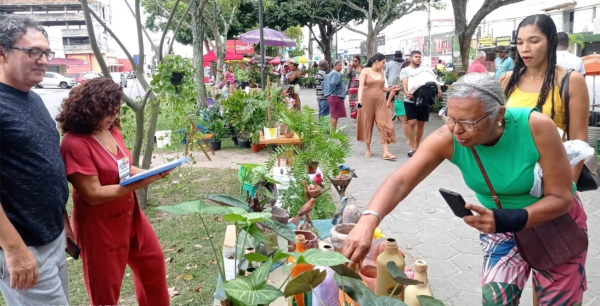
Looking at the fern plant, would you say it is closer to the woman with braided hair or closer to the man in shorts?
the woman with braided hair

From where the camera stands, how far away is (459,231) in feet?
14.0

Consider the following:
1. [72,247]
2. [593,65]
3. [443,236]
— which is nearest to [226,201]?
[72,247]

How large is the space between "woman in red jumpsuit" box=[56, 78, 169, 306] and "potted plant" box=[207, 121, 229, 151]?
239 inches

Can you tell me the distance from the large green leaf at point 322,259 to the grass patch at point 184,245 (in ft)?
6.72

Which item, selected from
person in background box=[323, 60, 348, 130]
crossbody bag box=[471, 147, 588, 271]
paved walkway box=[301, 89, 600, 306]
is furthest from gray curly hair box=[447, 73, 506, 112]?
person in background box=[323, 60, 348, 130]

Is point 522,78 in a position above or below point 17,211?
above

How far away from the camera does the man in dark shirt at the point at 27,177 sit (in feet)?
5.84

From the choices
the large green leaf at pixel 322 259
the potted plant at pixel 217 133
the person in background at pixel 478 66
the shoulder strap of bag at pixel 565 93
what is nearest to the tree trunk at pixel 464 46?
the person in background at pixel 478 66

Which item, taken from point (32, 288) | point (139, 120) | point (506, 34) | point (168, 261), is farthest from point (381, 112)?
point (506, 34)

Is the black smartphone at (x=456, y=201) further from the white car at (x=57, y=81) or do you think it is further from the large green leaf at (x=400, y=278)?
the white car at (x=57, y=81)

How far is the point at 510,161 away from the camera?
1.71m

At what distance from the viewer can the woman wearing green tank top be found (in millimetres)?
1607

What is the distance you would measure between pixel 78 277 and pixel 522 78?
3.35 meters

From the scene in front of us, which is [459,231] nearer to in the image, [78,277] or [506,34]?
[78,277]
